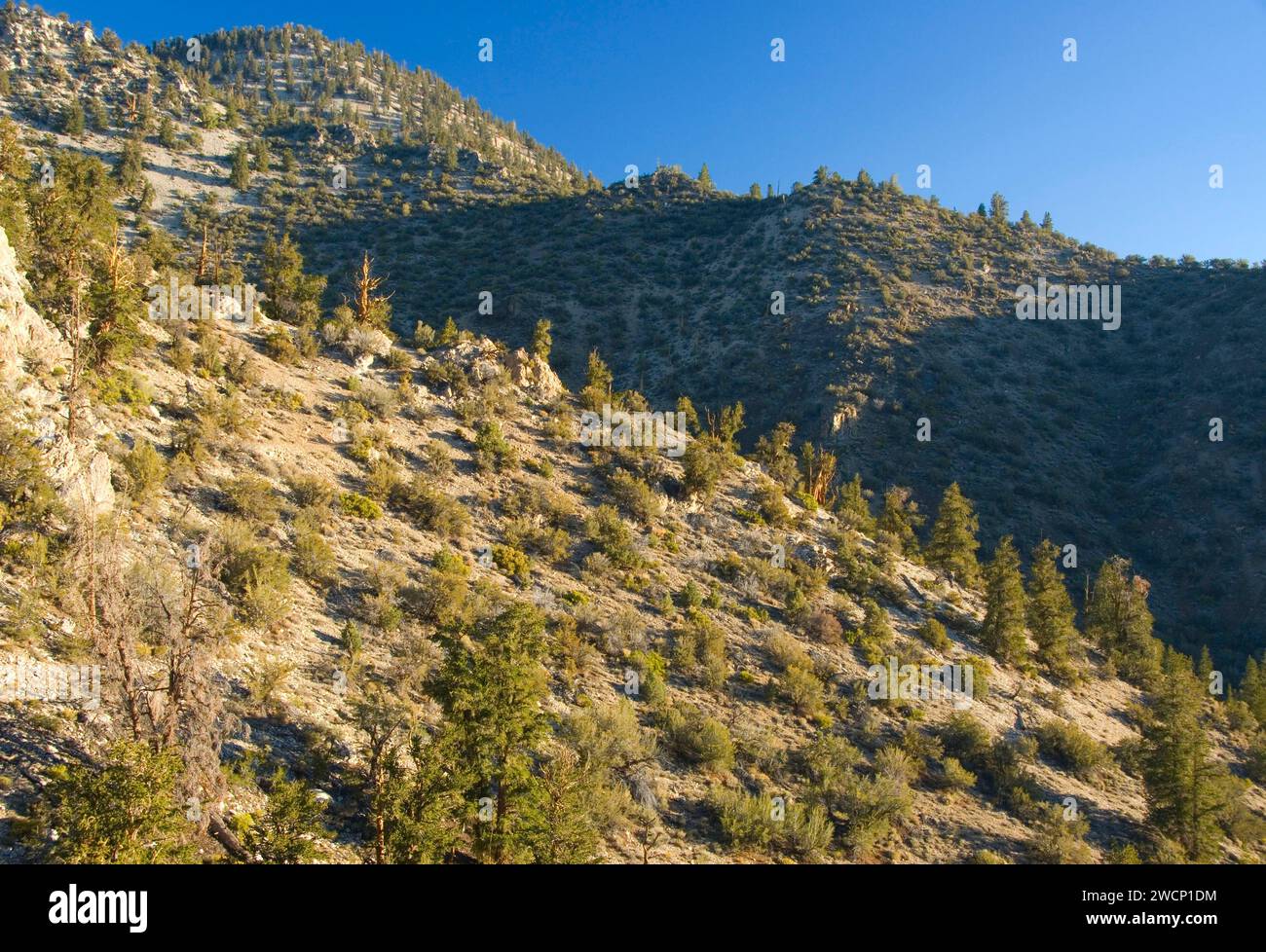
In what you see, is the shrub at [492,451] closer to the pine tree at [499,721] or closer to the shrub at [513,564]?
the shrub at [513,564]

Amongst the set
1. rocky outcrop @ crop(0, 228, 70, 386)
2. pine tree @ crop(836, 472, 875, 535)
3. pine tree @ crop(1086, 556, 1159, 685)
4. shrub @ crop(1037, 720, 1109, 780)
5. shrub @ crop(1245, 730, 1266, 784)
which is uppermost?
rocky outcrop @ crop(0, 228, 70, 386)

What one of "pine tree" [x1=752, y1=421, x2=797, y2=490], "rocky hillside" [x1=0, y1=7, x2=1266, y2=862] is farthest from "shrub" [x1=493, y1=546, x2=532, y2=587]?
"pine tree" [x1=752, y1=421, x2=797, y2=490]

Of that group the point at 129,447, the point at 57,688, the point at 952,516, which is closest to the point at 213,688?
the point at 57,688

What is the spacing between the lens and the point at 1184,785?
47.6 ft

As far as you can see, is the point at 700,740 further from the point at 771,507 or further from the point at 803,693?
the point at 771,507

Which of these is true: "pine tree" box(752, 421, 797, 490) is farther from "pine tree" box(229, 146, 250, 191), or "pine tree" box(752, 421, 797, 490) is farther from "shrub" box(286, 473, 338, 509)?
"pine tree" box(229, 146, 250, 191)

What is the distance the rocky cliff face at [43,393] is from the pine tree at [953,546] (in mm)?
26026

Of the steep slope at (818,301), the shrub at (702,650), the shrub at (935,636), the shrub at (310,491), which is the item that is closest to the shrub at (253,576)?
the shrub at (310,491)

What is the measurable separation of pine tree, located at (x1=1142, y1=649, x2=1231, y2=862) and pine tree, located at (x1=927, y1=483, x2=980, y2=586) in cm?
988

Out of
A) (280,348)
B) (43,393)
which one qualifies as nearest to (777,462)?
(280,348)

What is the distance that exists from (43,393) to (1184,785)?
85.2 feet

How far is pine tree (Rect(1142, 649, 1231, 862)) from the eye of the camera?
14352 mm

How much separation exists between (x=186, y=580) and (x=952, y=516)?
2502cm
